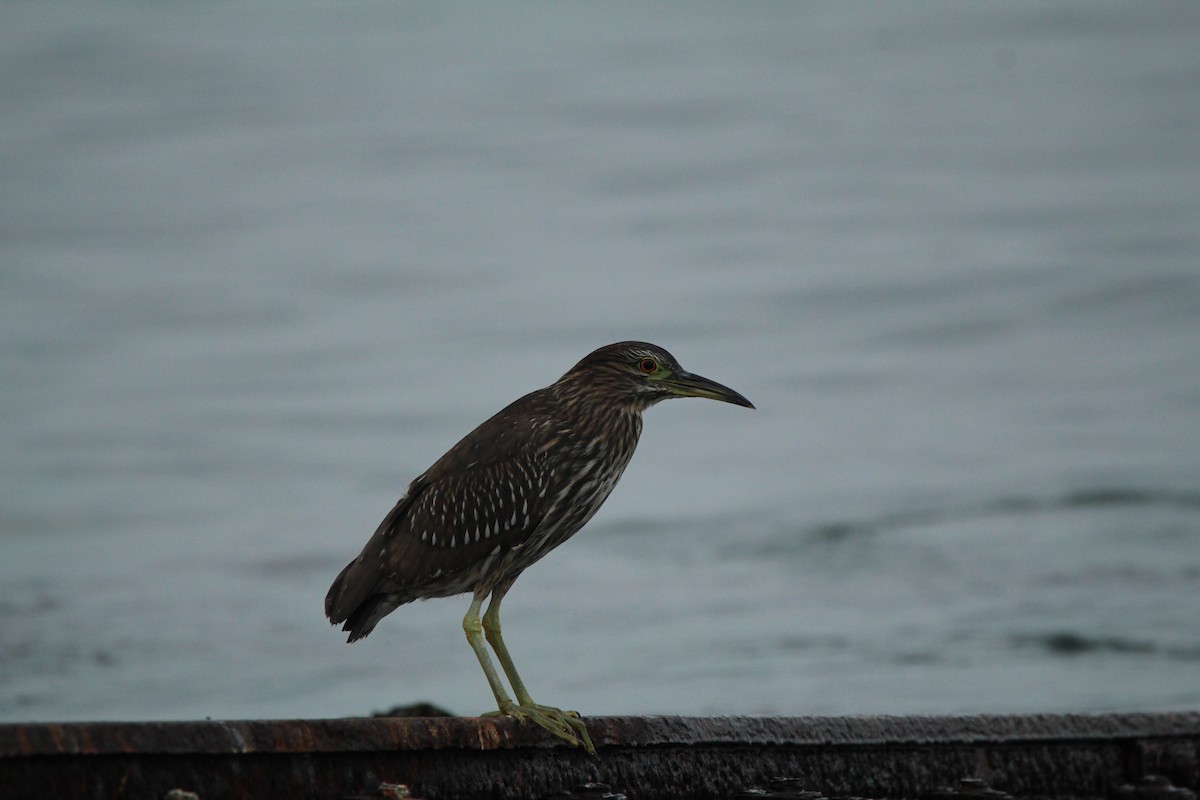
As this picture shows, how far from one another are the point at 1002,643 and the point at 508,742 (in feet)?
65.0

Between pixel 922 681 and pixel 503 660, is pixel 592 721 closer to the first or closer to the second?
pixel 503 660

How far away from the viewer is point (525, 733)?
5.84 m

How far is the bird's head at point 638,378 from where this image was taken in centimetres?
766

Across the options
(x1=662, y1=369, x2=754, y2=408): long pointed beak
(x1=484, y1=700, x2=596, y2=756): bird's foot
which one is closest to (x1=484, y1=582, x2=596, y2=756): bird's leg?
(x1=484, y1=700, x2=596, y2=756): bird's foot

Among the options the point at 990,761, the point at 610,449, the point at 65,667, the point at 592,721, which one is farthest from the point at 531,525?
the point at 65,667

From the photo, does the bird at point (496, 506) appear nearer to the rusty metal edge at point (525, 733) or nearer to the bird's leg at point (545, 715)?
the bird's leg at point (545, 715)

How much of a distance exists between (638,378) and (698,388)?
0.93 feet

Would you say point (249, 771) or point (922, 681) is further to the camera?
point (922, 681)

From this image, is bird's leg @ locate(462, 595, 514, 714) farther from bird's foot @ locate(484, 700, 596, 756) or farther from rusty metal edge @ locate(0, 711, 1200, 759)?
rusty metal edge @ locate(0, 711, 1200, 759)

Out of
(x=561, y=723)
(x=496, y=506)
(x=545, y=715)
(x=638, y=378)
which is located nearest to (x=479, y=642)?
(x=496, y=506)

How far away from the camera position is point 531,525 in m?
7.20

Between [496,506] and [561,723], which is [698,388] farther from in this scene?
[561,723]

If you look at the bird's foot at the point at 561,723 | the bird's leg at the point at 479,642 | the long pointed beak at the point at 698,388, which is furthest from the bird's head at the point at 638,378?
the bird's foot at the point at 561,723

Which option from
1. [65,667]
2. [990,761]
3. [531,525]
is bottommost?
[65,667]
